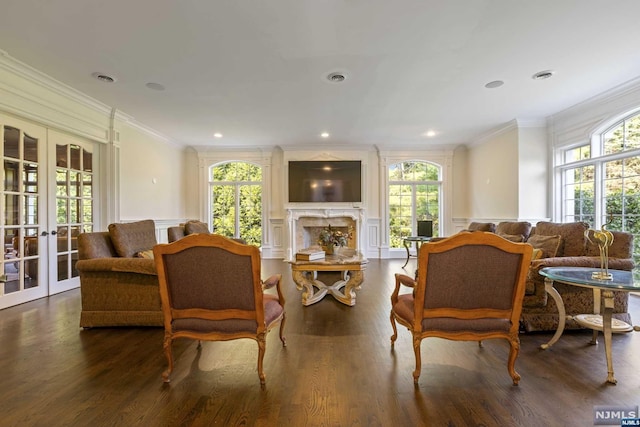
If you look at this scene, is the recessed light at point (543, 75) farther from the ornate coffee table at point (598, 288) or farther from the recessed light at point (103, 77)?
the recessed light at point (103, 77)

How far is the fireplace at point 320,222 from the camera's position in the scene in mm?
7082

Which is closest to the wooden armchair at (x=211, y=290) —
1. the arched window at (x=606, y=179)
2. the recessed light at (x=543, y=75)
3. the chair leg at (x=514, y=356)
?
the chair leg at (x=514, y=356)

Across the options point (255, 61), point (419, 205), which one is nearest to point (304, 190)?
point (419, 205)

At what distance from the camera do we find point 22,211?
3684mm

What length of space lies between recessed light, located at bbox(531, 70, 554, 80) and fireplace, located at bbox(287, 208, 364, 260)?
162 inches

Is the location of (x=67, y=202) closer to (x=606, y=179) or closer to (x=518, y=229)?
(x=518, y=229)

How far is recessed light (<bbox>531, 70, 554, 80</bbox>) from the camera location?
3545 millimetres

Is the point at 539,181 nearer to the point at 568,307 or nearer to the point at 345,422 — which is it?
the point at 568,307

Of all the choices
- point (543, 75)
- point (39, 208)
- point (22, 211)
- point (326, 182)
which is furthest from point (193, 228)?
point (543, 75)

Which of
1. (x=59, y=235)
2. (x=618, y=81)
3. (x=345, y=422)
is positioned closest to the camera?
(x=345, y=422)

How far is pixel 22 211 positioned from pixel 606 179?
7882 mm

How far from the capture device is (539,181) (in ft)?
17.6

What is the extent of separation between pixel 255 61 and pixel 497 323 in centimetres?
322

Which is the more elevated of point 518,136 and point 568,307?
point 518,136
